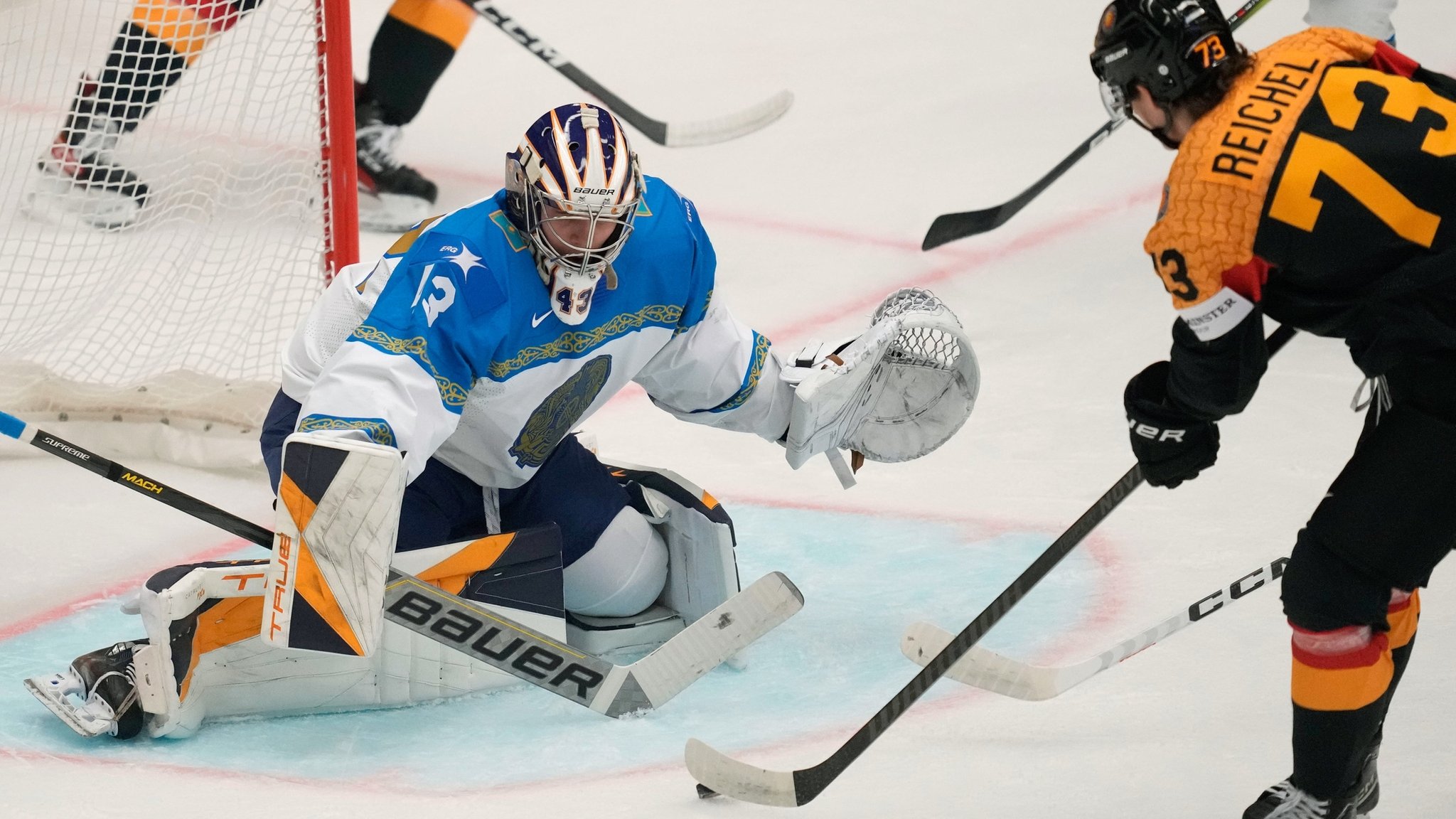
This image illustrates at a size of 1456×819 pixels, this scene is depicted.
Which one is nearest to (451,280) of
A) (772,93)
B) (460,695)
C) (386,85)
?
(460,695)

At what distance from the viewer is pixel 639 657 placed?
9.45 ft

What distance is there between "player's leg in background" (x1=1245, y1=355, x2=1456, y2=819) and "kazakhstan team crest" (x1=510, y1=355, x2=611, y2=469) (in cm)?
109

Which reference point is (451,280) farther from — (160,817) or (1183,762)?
(1183,762)

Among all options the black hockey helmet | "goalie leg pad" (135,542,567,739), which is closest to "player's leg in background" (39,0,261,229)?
"goalie leg pad" (135,542,567,739)

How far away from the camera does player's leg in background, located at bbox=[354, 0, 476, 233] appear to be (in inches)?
193

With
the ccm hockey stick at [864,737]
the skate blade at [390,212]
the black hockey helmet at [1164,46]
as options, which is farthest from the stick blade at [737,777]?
the skate blade at [390,212]

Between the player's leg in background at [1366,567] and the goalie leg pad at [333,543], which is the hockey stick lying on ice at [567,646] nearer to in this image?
the goalie leg pad at [333,543]

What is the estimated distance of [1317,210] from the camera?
1834 millimetres

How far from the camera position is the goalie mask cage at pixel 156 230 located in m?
3.57

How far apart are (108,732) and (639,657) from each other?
85cm

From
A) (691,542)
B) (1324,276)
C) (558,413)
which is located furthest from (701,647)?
(1324,276)

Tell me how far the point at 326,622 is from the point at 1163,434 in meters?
1.12

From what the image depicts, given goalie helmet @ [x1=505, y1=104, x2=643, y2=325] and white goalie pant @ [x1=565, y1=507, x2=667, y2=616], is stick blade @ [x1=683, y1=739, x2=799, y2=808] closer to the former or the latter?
white goalie pant @ [x1=565, y1=507, x2=667, y2=616]

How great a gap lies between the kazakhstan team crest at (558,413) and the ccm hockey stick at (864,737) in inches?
23.7
